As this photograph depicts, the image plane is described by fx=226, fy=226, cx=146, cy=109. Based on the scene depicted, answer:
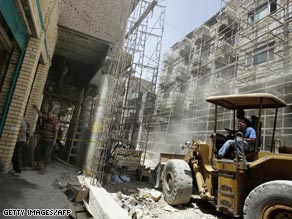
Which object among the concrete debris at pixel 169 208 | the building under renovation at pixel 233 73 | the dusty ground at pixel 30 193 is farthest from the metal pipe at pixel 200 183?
the building under renovation at pixel 233 73

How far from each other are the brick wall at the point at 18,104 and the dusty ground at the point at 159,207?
2687 millimetres

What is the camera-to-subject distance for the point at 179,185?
500 centimetres

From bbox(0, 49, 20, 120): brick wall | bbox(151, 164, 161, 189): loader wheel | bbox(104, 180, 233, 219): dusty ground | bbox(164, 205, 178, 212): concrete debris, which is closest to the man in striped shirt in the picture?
bbox(0, 49, 20, 120): brick wall

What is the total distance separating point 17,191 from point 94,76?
28.7 feet

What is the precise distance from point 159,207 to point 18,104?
4.12 meters

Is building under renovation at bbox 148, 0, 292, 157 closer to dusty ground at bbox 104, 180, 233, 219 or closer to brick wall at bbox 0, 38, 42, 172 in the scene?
dusty ground at bbox 104, 180, 233, 219

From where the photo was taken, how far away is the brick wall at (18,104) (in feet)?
17.2

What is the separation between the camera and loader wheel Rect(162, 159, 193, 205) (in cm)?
500

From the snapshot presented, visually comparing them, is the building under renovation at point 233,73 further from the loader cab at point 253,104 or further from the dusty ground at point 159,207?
the dusty ground at point 159,207

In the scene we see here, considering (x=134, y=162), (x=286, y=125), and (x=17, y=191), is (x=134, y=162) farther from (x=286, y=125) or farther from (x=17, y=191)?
(x=286, y=125)

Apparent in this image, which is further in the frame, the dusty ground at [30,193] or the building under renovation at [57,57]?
the building under renovation at [57,57]

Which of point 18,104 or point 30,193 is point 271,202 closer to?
point 30,193

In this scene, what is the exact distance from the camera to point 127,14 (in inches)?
Result: 376

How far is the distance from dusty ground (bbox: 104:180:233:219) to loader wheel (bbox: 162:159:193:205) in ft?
0.67
